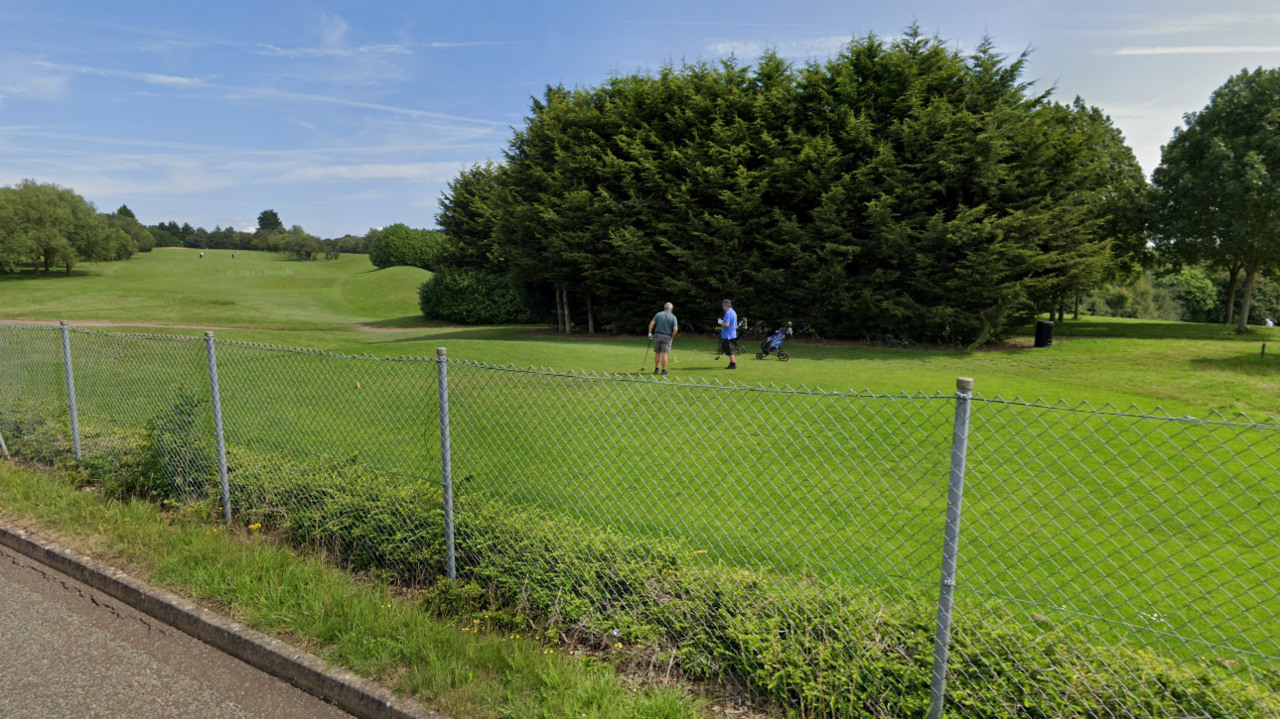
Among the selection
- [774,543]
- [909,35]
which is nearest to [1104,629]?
[774,543]

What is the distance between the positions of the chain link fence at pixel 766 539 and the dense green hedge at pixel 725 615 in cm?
1

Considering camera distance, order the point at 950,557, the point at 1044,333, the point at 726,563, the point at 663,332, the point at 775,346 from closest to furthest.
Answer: the point at 950,557
the point at 726,563
the point at 663,332
the point at 775,346
the point at 1044,333

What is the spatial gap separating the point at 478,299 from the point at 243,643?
108 feet

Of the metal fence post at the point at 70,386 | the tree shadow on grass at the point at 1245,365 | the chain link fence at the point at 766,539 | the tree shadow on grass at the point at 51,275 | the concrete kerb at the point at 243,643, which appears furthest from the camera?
the tree shadow on grass at the point at 51,275

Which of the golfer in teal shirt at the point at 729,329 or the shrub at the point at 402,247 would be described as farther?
the shrub at the point at 402,247

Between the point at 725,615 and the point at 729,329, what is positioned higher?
the point at 729,329

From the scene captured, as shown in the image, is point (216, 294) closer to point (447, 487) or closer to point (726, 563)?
point (447, 487)

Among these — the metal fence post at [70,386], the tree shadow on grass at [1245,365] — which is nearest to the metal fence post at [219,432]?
the metal fence post at [70,386]

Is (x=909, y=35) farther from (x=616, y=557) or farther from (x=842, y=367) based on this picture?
(x=616, y=557)

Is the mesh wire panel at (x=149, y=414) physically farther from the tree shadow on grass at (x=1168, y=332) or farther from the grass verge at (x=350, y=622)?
the tree shadow on grass at (x=1168, y=332)

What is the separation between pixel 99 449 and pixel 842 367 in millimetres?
15238

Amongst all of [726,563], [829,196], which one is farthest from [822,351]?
[726,563]

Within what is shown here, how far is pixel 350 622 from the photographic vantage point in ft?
11.8

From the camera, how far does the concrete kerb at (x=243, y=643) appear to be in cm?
308
